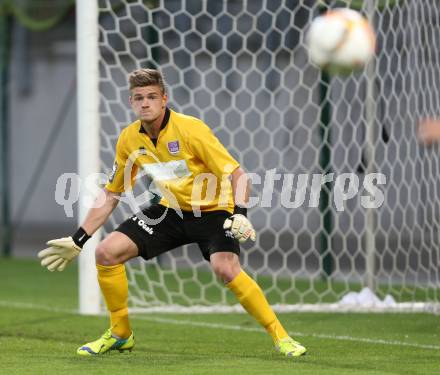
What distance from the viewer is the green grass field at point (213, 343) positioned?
→ 6.38m

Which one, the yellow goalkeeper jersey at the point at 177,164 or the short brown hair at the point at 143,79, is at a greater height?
the short brown hair at the point at 143,79

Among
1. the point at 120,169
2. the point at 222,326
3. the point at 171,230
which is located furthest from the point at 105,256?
the point at 222,326

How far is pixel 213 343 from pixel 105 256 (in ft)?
3.94

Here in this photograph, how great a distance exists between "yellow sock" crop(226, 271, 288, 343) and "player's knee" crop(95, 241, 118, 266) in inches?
28.2

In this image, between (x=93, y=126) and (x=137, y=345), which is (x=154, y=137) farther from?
(x=93, y=126)

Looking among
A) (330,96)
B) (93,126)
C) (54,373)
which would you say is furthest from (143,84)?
(330,96)

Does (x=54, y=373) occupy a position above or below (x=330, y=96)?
below

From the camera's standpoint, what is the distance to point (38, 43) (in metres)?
25.4

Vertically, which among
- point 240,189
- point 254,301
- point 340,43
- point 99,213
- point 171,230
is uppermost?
point 340,43

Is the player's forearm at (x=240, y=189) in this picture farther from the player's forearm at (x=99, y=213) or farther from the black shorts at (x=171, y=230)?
the player's forearm at (x=99, y=213)

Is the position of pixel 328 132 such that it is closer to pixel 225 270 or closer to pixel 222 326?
pixel 222 326

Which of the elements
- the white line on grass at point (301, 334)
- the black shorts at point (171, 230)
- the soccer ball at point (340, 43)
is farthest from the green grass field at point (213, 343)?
the soccer ball at point (340, 43)

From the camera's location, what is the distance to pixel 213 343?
25.2 feet

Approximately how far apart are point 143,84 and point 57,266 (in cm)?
122
